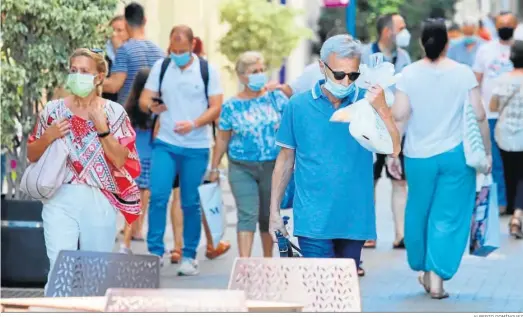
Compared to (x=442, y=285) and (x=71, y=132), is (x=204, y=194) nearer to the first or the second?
(x=442, y=285)

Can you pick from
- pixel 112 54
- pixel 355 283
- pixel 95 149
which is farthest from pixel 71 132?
pixel 112 54

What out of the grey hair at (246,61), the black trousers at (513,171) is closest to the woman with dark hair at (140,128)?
the grey hair at (246,61)

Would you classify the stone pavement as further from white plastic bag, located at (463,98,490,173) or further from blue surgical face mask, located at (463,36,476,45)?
blue surgical face mask, located at (463,36,476,45)

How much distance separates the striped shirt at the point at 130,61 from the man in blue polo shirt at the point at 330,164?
478cm

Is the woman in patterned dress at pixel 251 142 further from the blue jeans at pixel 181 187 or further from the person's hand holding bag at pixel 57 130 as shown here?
the person's hand holding bag at pixel 57 130

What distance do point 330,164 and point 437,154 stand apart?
269 cm

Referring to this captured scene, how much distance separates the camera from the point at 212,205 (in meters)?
11.5

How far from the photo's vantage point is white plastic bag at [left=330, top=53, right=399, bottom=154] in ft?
23.9

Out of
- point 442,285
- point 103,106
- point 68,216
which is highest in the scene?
point 103,106

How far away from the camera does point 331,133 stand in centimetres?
755

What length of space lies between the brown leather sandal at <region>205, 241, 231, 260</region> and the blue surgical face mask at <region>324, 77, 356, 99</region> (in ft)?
16.8

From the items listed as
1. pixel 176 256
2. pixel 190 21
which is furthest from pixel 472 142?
pixel 190 21

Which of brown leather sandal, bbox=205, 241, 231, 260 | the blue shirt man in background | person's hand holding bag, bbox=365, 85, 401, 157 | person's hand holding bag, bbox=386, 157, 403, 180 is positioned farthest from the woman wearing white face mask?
the blue shirt man in background

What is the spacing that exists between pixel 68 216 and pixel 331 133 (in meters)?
1.49
